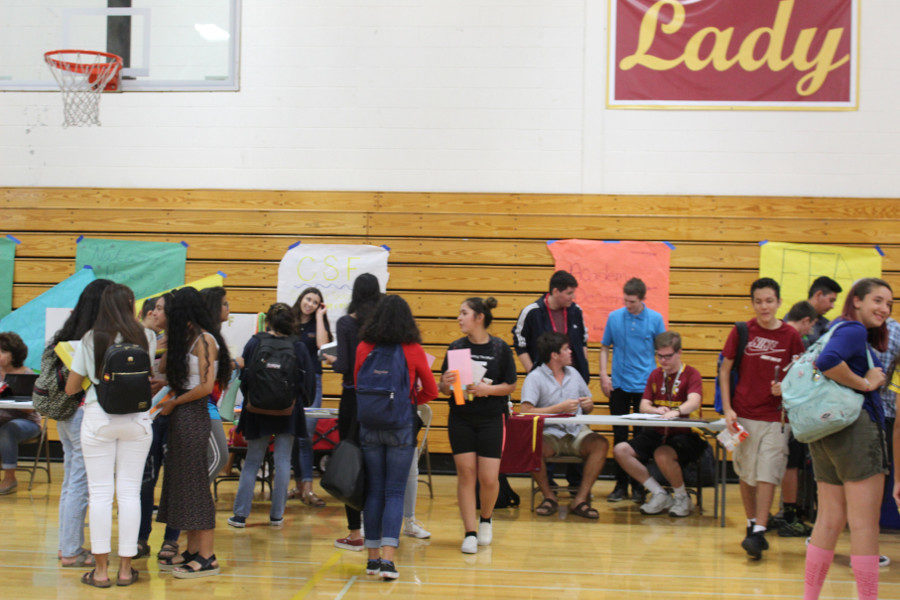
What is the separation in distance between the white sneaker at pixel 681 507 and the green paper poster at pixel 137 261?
4.92m

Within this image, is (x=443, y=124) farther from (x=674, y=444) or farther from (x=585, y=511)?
(x=585, y=511)

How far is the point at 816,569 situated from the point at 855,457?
1.69 ft

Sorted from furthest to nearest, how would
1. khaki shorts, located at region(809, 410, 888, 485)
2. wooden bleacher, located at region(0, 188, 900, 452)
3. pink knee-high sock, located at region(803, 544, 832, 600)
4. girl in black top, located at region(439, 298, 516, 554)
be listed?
wooden bleacher, located at region(0, 188, 900, 452) → girl in black top, located at region(439, 298, 516, 554) → pink knee-high sock, located at region(803, 544, 832, 600) → khaki shorts, located at region(809, 410, 888, 485)

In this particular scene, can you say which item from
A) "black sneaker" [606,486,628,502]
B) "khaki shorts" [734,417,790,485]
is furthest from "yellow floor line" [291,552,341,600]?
"black sneaker" [606,486,628,502]

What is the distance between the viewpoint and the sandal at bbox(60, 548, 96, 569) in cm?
425

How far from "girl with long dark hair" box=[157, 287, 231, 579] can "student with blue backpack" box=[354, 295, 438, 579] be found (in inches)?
31.3

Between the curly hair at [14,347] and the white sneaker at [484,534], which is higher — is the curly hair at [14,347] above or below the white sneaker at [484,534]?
above

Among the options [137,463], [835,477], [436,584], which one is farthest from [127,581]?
[835,477]

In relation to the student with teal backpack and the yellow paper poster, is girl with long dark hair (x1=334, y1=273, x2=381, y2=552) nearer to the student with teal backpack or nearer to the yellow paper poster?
the student with teal backpack

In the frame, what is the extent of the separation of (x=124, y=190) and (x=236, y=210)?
1130mm

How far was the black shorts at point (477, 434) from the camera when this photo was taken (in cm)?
470

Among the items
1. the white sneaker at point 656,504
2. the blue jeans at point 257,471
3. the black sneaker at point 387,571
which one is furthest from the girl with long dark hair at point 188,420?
the white sneaker at point 656,504

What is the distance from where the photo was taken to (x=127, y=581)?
3.92 metres

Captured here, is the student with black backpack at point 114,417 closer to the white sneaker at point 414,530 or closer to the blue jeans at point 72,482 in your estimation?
the blue jeans at point 72,482
